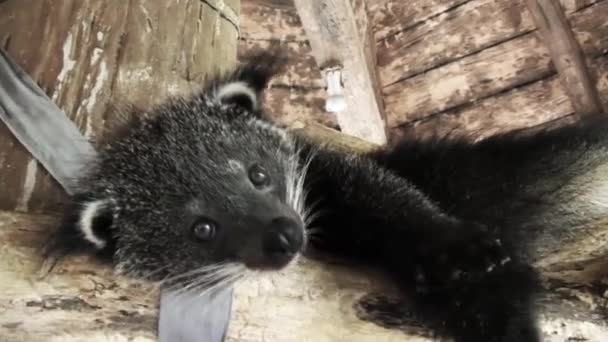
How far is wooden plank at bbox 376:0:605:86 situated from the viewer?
3.80 meters

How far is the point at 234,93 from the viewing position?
207cm

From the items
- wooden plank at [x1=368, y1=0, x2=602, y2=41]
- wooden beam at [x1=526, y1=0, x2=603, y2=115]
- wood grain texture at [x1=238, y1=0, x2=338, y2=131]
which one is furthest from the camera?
wood grain texture at [x1=238, y1=0, x2=338, y2=131]

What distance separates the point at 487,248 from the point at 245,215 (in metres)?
0.56

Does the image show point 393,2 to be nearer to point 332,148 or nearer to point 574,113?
point 574,113

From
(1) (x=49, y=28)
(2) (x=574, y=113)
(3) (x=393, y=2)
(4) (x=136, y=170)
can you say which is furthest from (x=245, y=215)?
(3) (x=393, y=2)

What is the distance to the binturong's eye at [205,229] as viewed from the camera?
1.72 metres

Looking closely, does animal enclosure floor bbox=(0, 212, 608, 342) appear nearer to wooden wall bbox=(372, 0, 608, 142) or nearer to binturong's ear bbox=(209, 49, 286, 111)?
→ binturong's ear bbox=(209, 49, 286, 111)

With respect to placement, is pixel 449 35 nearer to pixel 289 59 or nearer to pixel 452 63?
pixel 452 63

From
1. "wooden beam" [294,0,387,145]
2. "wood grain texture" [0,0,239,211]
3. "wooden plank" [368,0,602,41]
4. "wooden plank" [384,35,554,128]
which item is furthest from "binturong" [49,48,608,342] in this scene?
"wooden plank" [368,0,602,41]

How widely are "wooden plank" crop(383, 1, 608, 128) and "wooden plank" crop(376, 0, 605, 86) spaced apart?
44mm

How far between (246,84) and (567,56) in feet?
6.54

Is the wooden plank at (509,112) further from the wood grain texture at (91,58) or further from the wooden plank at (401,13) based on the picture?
the wood grain texture at (91,58)

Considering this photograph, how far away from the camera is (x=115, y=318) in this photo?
4.86 ft

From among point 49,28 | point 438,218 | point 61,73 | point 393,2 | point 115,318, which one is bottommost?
point 115,318
